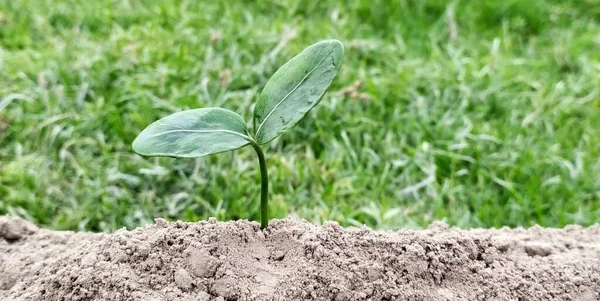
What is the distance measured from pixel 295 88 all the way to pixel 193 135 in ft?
0.76

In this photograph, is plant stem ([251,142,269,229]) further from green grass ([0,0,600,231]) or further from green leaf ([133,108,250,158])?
green grass ([0,0,600,231])

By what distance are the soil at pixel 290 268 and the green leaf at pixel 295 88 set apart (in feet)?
0.80

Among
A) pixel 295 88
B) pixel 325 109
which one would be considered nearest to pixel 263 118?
pixel 295 88

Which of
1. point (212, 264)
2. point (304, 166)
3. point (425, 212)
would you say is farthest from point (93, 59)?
point (212, 264)

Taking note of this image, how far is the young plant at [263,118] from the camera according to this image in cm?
119

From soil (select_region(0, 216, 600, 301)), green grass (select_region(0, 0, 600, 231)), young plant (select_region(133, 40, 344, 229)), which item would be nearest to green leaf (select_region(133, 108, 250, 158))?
young plant (select_region(133, 40, 344, 229))

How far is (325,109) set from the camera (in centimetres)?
262

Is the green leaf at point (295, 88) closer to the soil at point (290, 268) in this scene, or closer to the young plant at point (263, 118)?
the young plant at point (263, 118)

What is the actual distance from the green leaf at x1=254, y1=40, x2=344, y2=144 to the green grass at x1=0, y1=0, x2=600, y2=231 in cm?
84

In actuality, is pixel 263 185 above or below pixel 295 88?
below

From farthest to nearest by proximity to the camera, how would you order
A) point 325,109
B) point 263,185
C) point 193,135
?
point 325,109 < point 263,185 < point 193,135

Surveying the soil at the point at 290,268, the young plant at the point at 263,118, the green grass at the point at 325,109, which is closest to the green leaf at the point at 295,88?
the young plant at the point at 263,118

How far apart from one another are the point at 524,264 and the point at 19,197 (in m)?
1.64

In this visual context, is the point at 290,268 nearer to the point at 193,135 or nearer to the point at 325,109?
the point at 193,135
